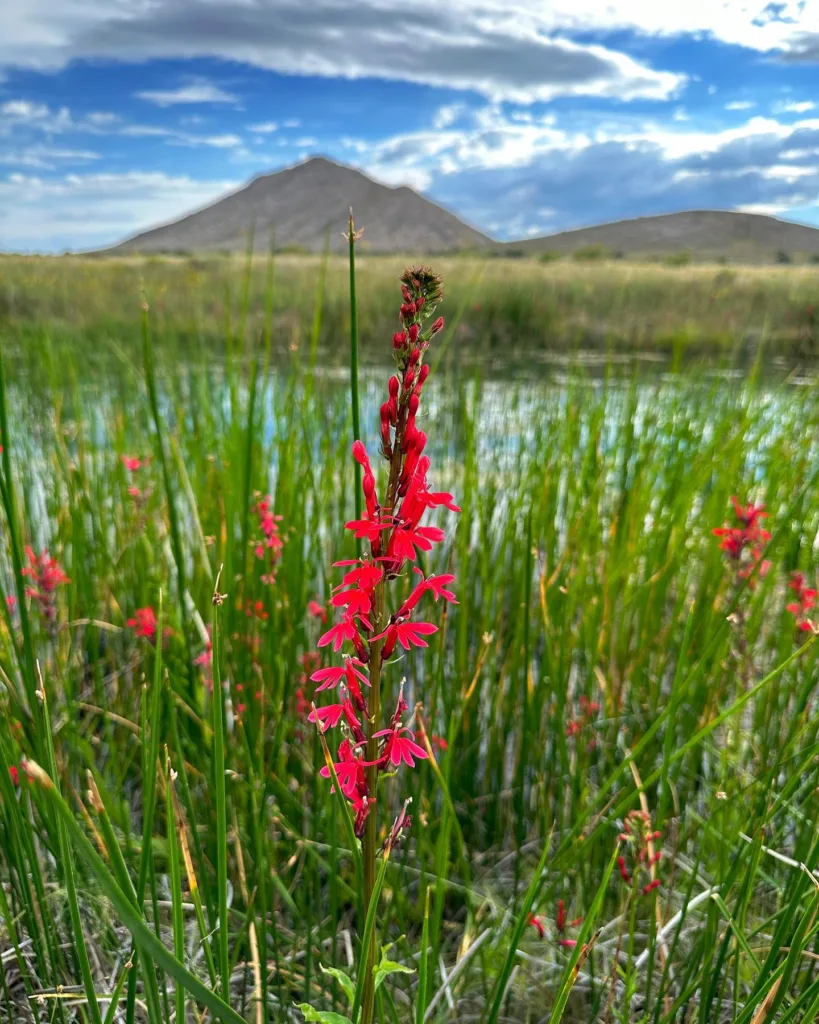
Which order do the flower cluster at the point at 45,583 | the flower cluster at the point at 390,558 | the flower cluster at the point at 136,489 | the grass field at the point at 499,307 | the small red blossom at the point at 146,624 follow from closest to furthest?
the flower cluster at the point at 390,558 → the flower cluster at the point at 45,583 → the small red blossom at the point at 146,624 → the flower cluster at the point at 136,489 → the grass field at the point at 499,307

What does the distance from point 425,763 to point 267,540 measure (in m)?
0.88

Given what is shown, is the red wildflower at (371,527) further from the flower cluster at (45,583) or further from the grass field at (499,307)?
the grass field at (499,307)

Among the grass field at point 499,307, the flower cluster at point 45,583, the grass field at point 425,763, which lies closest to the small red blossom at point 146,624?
the grass field at point 425,763

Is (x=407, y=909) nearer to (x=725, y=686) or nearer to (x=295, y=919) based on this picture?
(x=295, y=919)

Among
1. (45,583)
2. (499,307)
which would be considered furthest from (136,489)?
(499,307)

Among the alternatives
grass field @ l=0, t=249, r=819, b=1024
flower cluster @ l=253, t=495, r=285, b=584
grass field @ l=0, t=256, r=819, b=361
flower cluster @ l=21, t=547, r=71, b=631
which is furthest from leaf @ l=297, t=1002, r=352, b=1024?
grass field @ l=0, t=256, r=819, b=361

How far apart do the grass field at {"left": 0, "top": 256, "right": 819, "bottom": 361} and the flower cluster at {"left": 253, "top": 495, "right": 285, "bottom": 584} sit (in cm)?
823

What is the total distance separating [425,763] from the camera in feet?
7.18

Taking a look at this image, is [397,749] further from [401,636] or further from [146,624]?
[146,624]

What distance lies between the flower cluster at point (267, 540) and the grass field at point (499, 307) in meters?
8.23

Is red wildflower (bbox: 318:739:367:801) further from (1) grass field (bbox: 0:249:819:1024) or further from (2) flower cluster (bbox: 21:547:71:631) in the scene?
(2) flower cluster (bbox: 21:547:71:631)

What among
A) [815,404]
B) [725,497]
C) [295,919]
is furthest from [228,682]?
[815,404]

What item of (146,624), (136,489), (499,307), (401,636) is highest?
(499,307)

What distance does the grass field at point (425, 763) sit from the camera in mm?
1102
